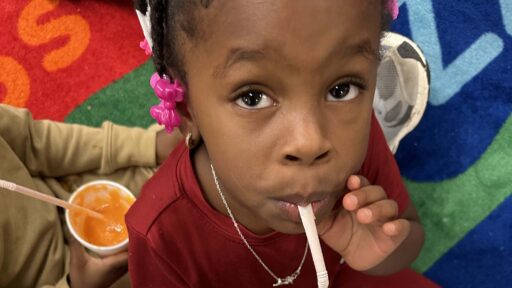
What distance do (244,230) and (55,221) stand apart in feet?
1.32

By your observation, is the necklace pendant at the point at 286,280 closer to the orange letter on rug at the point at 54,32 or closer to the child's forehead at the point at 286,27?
the child's forehead at the point at 286,27

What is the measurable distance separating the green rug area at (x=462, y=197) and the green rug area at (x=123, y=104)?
524 mm

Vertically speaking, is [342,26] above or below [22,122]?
above

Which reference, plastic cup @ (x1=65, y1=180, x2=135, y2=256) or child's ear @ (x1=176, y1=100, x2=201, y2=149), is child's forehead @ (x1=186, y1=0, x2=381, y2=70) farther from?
plastic cup @ (x1=65, y1=180, x2=135, y2=256)

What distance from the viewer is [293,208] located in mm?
556

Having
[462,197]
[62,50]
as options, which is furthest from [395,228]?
[62,50]

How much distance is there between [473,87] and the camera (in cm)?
111

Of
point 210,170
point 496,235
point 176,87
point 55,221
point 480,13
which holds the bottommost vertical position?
point 496,235

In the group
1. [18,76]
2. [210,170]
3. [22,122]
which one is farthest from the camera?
[18,76]

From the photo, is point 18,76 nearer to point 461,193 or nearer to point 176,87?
point 176,87

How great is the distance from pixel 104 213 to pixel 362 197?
0.49 meters

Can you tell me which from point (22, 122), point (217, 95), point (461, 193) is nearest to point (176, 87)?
point (217, 95)

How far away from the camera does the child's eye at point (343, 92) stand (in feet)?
1.67

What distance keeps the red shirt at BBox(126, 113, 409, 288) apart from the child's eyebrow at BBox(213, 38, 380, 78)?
23cm
